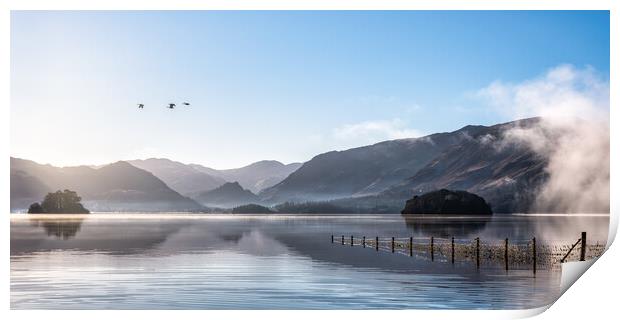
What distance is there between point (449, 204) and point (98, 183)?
237 ft

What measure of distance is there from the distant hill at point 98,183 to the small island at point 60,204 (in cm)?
406

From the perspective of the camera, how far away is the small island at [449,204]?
139000 millimetres

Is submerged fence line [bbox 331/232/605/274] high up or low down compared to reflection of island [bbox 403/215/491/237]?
up

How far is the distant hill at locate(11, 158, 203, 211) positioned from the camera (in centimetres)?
7022

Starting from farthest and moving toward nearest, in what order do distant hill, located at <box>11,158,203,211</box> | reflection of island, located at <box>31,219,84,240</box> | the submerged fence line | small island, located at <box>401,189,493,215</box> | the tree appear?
1. small island, located at <box>401,189,493,215</box>
2. the tree
3. distant hill, located at <box>11,158,203,211</box>
4. reflection of island, located at <box>31,219,84,240</box>
5. the submerged fence line

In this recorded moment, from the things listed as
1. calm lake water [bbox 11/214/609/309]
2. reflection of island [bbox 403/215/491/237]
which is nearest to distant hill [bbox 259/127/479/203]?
reflection of island [bbox 403/215/491/237]

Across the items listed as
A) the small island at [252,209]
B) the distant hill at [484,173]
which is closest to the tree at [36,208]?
the distant hill at [484,173]

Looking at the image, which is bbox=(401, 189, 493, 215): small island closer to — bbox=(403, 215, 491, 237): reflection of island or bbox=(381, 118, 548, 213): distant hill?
bbox=(381, 118, 548, 213): distant hill

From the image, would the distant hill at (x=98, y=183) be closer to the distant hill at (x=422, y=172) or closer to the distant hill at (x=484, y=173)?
the distant hill at (x=422, y=172)

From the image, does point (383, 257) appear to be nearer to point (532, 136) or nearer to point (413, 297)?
point (413, 297)

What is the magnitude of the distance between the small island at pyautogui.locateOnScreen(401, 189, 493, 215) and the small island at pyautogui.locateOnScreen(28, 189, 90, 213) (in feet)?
183

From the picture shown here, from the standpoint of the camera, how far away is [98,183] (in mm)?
85312

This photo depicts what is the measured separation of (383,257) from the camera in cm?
3978

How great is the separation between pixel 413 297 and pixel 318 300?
287cm
